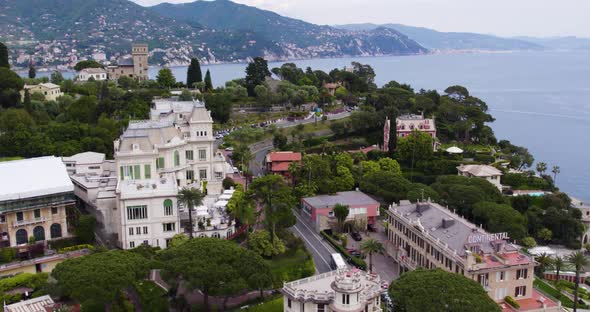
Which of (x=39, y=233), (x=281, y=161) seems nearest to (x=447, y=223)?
(x=281, y=161)

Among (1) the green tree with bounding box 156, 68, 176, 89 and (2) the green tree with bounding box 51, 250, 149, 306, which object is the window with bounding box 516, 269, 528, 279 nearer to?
(2) the green tree with bounding box 51, 250, 149, 306

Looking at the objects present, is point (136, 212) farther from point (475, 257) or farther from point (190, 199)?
point (475, 257)

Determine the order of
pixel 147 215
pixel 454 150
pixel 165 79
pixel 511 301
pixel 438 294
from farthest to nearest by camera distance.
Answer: pixel 165 79, pixel 454 150, pixel 147 215, pixel 511 301, pixel 438 294

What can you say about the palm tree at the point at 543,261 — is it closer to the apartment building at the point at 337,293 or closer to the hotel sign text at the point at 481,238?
the hotel sign text at the point at 481,238

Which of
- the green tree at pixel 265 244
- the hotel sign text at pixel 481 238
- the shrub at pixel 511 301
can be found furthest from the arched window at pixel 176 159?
the shrub at pixel 511 301

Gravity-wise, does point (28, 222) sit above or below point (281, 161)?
below

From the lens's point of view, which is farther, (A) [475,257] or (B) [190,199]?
(B) [190,199]

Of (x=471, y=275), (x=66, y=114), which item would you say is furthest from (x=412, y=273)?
(x=66, y=114)

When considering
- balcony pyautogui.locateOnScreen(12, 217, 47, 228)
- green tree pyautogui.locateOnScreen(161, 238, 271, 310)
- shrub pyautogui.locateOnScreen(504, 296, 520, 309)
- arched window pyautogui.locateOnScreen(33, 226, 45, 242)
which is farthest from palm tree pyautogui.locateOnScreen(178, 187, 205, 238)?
shrub pyautogui.locateOnScreen(504, 296, 520, 309)
